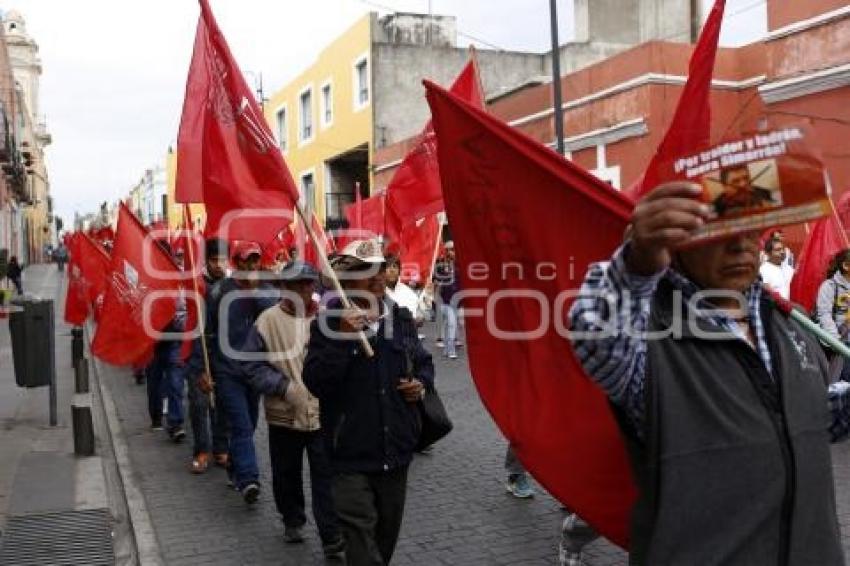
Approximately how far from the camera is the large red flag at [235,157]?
5301 mm

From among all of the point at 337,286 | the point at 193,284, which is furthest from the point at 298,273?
the point at 193,284

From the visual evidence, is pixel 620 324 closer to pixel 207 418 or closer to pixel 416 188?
pixel 207 418

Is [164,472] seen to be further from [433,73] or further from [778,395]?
[433,73]

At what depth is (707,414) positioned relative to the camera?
2.05 meters

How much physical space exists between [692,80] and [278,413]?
11.4 feet

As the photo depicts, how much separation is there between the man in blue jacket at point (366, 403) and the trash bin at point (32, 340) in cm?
541

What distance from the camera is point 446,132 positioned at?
3.19 meters

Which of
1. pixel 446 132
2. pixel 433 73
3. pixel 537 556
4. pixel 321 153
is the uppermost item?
pixel 433 73

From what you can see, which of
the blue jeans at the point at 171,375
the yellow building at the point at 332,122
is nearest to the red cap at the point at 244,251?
the blue jeans at the point at 171,375

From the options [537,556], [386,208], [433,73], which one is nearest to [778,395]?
[537,556]

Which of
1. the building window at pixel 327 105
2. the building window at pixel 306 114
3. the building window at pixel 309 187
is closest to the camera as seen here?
the building window at pixel 327 105

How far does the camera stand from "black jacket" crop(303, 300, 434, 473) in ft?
13.2

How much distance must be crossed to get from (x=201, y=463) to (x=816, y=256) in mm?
5590

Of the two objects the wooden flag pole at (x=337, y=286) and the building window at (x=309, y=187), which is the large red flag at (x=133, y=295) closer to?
the wooden flag pole at (x=337, y=286)
